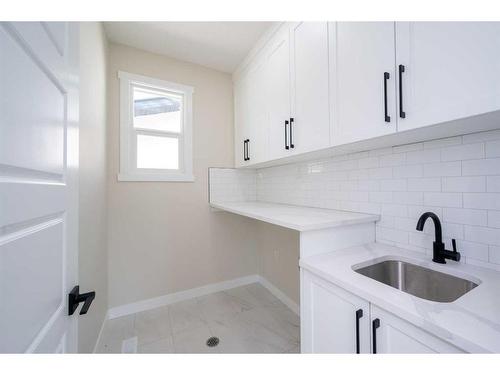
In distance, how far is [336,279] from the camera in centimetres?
87

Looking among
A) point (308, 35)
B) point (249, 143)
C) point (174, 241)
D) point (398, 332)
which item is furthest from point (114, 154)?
point (398, 332)

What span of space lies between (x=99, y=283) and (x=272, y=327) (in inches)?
60.2

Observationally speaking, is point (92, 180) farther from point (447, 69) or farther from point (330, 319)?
point (447, 69)

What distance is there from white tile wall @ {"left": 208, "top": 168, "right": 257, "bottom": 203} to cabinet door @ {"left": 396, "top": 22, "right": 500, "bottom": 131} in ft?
6.29

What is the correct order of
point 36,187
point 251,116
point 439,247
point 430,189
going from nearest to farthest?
point 36,187 → point 439,247 → point 430,189 → point 251,116

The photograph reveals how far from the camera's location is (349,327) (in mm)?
853

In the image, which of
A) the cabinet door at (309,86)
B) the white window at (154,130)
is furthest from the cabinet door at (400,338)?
the white window at (154,130)

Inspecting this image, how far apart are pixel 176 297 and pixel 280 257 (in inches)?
49.6

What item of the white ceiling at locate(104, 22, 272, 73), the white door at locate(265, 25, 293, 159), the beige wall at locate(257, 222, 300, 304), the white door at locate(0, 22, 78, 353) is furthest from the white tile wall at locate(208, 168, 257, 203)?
the white door at locate(0, 22, 78, 353)

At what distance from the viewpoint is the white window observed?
2066mm

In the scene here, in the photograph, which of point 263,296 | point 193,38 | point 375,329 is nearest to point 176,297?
point 263,296

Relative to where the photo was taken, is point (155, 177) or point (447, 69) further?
point (155, 177)
